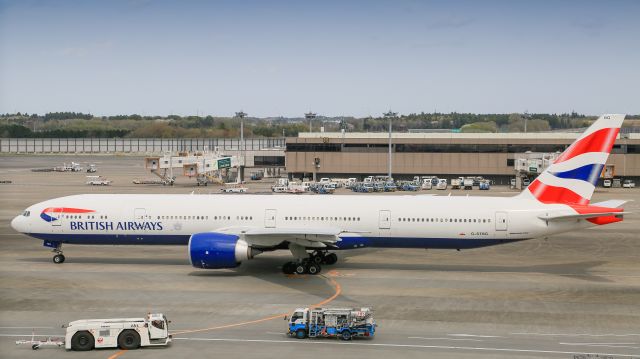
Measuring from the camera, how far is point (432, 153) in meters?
113

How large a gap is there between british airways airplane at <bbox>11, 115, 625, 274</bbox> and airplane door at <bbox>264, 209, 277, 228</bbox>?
62mm

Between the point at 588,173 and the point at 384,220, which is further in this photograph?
the point at 384,220

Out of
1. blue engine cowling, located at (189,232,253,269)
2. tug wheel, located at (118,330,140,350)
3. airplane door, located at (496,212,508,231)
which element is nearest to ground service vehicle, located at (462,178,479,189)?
airplane door, located at (496,212,508,231)

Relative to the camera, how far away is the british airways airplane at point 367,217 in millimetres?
43156

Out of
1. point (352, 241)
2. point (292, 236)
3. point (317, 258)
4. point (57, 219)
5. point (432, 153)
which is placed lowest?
point (317, 258)

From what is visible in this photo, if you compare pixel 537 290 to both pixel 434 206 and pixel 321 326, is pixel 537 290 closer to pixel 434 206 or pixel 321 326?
pixel 434 206

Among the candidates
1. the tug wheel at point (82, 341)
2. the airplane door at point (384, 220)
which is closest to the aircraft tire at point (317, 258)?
the airplane door at point (384, 220)

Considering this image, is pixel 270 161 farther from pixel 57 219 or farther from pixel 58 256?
pixel 57 219

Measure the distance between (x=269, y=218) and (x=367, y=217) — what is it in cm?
602

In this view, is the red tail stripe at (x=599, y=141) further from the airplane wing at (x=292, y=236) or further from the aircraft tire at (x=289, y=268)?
the aircraft tire at (x=289, y=268)

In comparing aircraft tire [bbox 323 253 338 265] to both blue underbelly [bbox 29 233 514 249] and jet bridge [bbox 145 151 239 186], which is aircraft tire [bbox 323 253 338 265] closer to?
blue underbelly [bbox 29 233 514 249]

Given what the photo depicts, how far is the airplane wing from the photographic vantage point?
40.2m

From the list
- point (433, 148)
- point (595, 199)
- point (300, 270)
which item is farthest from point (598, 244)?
point (433, 148)

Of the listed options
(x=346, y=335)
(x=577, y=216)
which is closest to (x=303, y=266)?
(x=346, y=335)
